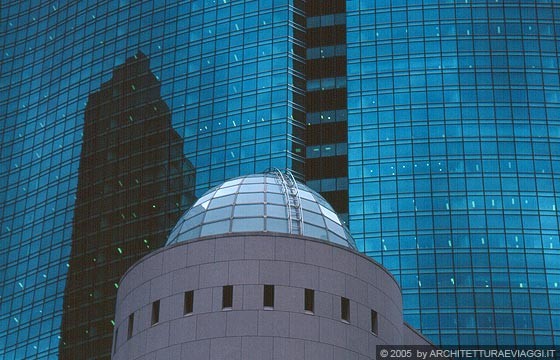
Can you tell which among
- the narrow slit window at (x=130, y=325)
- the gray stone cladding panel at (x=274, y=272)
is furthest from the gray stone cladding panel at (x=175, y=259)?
the gray stone cladding panel at (x=274, y=272)

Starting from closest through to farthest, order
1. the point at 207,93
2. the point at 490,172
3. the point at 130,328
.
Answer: the point at 130,328, the point at 490,172, the point at 207,93

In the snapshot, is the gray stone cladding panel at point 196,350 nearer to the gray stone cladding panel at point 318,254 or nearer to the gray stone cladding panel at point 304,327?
the gray stone cladding panel at point 304,327

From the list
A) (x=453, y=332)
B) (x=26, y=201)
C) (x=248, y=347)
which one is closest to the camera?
(x=248, y=347)

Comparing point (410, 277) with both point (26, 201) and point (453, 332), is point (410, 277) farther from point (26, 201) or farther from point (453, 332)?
point (26, 201)

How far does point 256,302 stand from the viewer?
47719 millimetres

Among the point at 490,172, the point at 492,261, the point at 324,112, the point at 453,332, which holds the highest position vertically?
the point at 324,112

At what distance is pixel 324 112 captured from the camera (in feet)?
405

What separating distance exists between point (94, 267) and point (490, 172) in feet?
139

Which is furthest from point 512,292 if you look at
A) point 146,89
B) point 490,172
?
point 146,89

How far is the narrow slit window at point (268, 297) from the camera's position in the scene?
47906 mm

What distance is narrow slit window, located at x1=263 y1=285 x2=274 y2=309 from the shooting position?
157 ft

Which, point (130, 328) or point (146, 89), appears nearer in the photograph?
point (130, 328)

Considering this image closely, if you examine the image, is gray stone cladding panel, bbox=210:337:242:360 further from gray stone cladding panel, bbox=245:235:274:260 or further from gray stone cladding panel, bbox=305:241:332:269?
gray stone cladding panel, bbox=305:241:332:269

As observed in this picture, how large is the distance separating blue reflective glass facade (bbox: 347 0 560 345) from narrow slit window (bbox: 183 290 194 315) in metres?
63.0
